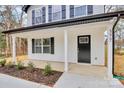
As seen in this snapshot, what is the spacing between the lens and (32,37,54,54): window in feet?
47.3

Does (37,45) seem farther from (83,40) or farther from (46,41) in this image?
(83,40)

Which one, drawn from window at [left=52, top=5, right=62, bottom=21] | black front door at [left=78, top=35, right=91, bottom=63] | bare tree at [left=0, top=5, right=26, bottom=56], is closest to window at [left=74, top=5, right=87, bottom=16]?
window at [left=52, top=5, right=62, bottom=21]

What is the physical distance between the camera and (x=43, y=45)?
14.9 meters

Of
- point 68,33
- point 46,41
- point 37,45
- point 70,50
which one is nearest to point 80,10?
point 68,33

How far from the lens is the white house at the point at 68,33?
28.1 ft

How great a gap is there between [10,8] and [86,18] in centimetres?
2129

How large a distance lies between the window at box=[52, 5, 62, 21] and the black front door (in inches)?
103

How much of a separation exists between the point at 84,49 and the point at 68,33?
171 cm

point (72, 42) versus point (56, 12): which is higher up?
point (56, 12)

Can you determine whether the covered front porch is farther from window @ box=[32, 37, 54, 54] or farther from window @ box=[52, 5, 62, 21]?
window @ box=[52, 5, 62, 21]

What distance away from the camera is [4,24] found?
2586cm

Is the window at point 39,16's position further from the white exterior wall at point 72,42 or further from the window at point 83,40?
the window at point 83,40
